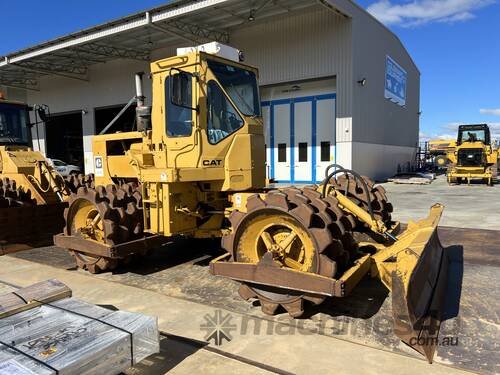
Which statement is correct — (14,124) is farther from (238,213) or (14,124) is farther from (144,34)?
(144,34)

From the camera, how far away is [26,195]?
7750 mm

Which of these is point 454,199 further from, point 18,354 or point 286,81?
point 18,354

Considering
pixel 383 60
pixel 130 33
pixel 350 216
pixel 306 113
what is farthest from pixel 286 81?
pixel 350 216

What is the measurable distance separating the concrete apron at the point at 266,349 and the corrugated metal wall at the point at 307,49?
51.7ft

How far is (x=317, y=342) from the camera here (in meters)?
3.54

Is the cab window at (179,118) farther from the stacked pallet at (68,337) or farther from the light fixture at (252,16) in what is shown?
the light fixture at (252,16)

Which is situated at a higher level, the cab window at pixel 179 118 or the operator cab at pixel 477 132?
the operator cab at pixel 477 132

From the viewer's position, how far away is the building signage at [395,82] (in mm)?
24125

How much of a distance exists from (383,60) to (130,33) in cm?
1404

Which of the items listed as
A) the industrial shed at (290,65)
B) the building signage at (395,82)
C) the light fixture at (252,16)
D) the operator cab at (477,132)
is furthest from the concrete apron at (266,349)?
the operator cab at (477,132)

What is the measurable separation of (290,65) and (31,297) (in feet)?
58.4

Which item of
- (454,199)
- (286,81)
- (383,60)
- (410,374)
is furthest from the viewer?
(383,60)

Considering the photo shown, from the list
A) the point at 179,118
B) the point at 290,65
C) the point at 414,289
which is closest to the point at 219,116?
the point at 179,118

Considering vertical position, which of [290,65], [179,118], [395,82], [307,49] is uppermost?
[307,49]
